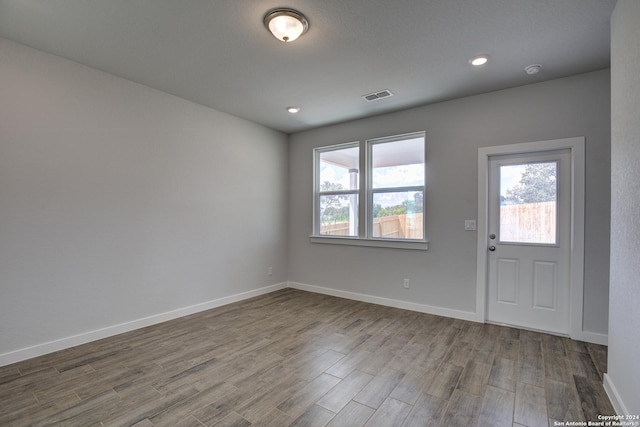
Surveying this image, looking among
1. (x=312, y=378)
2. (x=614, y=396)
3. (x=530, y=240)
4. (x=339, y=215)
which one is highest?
(x=339, y=215)

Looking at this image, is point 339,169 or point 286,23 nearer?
point 286,23

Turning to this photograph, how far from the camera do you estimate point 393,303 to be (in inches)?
161

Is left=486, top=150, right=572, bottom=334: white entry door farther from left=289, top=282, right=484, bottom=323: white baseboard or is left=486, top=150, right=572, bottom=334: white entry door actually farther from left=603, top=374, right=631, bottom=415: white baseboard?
left=603, top=374, right=631, bottom=415: white baseboard

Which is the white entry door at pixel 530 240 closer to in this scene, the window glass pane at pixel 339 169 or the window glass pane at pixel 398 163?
the window glass pane at pixel 398 163

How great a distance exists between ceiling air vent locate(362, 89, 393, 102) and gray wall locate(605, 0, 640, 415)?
189cm

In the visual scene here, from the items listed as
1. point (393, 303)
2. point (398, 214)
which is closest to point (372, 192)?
point (398, 214)

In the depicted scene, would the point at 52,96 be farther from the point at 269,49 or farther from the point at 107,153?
the point at 269,49

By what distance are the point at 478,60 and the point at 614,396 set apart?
2.77 meters

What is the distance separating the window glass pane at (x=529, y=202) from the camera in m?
3.19

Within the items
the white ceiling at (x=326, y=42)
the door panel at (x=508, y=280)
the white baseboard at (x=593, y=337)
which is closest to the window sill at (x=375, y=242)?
the door panel at (x=508, y=280)

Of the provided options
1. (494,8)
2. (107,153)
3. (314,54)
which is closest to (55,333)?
(107,153)

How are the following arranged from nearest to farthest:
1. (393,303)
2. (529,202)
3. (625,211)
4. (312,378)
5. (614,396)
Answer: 1. (625,211)
2. (614,396)
3. (312,378)
4. (529,202)
5. (393,303)

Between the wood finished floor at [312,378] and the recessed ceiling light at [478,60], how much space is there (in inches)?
106

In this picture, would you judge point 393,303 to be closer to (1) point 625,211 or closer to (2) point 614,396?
(2) point 614,396
